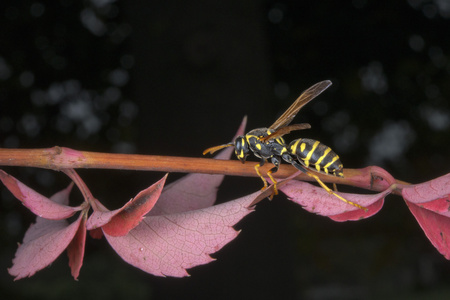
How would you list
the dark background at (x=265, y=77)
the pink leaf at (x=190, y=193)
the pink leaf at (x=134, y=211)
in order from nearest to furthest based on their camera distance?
the pink leaf at (x=134, y=211) < the pink leaf at (x=190, y=193) < the dark background at (x=265, y=77)

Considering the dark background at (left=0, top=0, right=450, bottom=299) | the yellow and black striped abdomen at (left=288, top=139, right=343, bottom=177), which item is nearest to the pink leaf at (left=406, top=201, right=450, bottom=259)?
the yellow and black striped abdomen at (left=288, top=139, right=343, bottom=177)

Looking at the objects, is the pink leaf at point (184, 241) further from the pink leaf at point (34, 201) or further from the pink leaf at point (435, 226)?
the pink leaf at point (435, 226)

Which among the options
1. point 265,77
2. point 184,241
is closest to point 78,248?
point 184,241

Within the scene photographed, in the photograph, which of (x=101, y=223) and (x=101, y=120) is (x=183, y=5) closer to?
(x=101, y=120)

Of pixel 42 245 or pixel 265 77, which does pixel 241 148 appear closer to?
pixel 42 245

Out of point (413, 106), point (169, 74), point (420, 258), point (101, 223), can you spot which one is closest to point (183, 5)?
point (169, 74)

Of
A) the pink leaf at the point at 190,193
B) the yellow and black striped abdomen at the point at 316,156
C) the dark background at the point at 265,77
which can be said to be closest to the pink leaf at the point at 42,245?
the pink leaf at the point at 190,193
